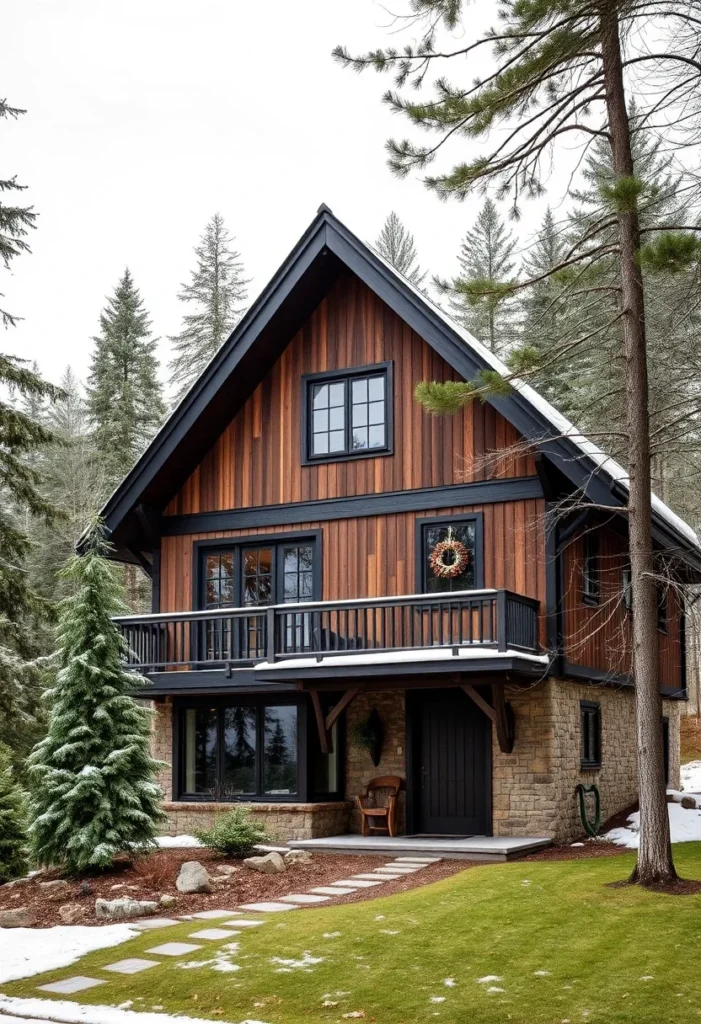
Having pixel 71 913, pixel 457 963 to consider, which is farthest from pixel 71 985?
pixel 457 963

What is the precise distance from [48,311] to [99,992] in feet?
538

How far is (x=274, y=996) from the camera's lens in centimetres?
868

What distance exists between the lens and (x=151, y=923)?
11.6 m

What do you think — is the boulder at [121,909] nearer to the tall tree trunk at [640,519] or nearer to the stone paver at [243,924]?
the stone paver at [243,924]

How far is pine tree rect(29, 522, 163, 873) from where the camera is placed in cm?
1416

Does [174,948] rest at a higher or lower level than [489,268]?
lower

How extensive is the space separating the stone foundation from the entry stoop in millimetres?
255

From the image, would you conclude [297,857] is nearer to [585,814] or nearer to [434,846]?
A: [434,846]

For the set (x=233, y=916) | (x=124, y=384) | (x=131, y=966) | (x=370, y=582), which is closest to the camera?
(x=131, y=966)

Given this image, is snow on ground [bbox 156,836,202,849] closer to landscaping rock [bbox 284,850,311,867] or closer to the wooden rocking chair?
landscaping rock [bbox 284,850,311,867]

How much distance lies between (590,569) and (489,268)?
2659cm

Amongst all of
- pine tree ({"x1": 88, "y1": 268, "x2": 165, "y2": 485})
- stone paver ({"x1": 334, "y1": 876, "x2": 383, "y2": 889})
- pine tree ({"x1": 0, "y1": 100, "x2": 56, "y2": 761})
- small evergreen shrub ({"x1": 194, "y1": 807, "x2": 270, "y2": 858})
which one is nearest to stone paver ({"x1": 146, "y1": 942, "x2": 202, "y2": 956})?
stone paver ({"x1": 334, "y1": 876, "x2": 383, "y2": 889})

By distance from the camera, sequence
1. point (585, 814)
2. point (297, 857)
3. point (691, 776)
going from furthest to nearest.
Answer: point (691, 776), point (585, 814), point (297, 857)

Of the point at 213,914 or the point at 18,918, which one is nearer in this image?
the point at 213,914
